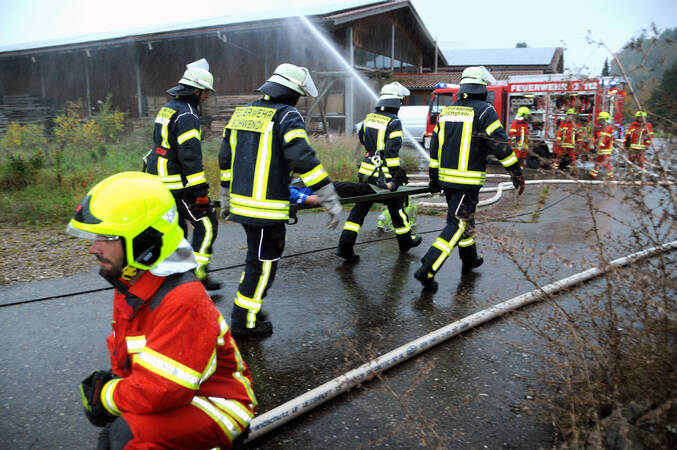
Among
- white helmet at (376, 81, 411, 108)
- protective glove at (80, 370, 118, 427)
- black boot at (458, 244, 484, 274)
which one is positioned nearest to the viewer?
protective glove at (80, 370, 118, 427)

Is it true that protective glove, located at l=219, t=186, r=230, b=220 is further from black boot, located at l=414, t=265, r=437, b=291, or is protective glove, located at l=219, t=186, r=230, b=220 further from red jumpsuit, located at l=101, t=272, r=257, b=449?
red jumpsuit, located at l=101, t=272, r=257, b=449

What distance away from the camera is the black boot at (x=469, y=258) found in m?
5.30

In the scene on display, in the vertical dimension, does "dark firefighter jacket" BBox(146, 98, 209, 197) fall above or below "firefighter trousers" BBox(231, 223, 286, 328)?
above

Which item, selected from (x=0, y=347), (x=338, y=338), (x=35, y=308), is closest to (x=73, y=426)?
A: (x=0, y=347)

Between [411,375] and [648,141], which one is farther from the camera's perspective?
[411,375]

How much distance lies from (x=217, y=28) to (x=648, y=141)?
1859 cm

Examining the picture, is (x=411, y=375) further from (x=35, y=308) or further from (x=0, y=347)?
(x=35, y=308)

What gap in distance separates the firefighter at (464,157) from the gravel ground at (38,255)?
3.56 metres

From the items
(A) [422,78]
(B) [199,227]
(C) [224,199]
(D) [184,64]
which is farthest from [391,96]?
(A) [422,78]

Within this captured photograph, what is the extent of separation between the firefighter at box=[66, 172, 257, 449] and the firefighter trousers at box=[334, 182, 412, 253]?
3264 mm

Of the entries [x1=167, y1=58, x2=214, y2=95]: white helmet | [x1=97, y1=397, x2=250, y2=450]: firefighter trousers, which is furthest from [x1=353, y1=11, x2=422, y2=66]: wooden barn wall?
[x1=97, y1=397, x2=250, y2=450]: firefighter trousers

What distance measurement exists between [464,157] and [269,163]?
81.7 inches

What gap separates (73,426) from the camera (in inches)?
108

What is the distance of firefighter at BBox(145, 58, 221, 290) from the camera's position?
4602mm
